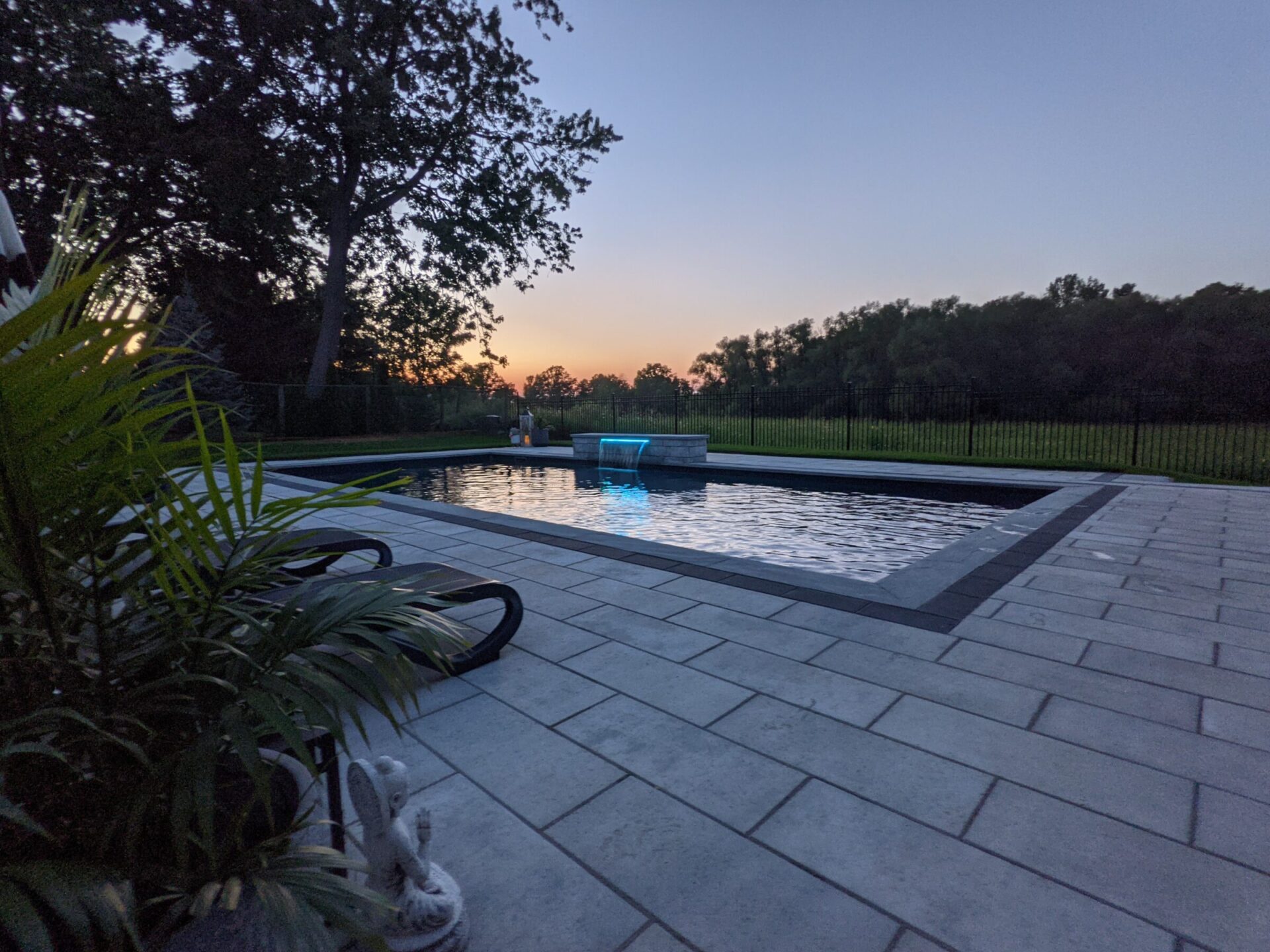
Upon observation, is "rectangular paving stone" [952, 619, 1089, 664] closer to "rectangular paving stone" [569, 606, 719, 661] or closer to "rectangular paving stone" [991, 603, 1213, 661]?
"rectangular paving stone" [991, 603, 1213, 661]

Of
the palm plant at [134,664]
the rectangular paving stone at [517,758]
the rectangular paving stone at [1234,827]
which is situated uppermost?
the palm plant at [134,664]

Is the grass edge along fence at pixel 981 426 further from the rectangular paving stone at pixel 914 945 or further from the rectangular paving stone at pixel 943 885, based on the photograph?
the rectangular paving stone at pixel 914 945

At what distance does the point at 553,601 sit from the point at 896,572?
2.46m

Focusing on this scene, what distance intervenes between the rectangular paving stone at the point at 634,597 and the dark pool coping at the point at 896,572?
18.6 inches

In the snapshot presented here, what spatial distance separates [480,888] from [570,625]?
1.81m

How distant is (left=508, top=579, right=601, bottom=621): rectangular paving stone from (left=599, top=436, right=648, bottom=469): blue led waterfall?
9.10 meters

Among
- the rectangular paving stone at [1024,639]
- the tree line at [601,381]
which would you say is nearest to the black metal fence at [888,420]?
the rectangular paving stone at [1024,639]

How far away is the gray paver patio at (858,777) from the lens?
1.44m

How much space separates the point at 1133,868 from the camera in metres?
1.57

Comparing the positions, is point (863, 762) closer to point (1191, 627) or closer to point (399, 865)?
point (399, 865)

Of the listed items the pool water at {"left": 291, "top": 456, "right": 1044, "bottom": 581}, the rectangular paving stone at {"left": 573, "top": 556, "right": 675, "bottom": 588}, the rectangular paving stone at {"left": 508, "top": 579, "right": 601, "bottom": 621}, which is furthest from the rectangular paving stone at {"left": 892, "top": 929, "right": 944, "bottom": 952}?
the pool water at {"left": 291, "top": 456, "right": 1044, "bottom": 581}

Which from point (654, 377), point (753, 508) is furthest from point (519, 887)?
point (654, 377)

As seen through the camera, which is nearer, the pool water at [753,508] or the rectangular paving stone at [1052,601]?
the rectangular paving stone at [1052,601]

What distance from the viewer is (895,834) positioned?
169cm
